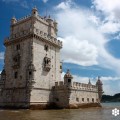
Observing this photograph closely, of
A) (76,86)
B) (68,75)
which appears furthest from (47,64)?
(76,86)

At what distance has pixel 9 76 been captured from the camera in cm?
4938

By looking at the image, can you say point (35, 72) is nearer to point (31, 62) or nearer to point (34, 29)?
point (31, 62)

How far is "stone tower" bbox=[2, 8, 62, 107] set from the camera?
44.5 meters

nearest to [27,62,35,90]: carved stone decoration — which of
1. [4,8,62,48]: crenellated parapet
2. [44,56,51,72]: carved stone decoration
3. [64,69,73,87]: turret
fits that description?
[44,56,51,72]: carved stone decoration

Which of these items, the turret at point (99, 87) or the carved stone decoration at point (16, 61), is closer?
the carved stone decoration at point (16, 61)

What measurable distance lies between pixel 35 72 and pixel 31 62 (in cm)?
217

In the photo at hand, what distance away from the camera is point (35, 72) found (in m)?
44.9

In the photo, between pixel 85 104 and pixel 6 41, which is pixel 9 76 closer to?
pixel 6 41

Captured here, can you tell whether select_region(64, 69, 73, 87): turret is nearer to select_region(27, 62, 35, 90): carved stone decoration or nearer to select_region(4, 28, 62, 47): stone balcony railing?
select_region(27, 62, 35, 90): carved stone decoration

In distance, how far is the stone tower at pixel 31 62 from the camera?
4453 cm

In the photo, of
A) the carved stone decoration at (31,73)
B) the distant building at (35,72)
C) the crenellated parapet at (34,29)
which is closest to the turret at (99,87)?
the distant building at (35,72)

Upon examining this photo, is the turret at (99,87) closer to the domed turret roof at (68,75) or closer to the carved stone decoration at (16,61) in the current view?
the domed turret roof at (68,75)

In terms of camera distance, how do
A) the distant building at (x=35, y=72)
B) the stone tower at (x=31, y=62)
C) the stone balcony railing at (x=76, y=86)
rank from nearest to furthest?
the stone tower at (x=31, y=62), the distant building at (x=35, y=72), the stone balcony railing at (x=76, y=86)

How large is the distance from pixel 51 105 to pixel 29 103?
680 centimetres
